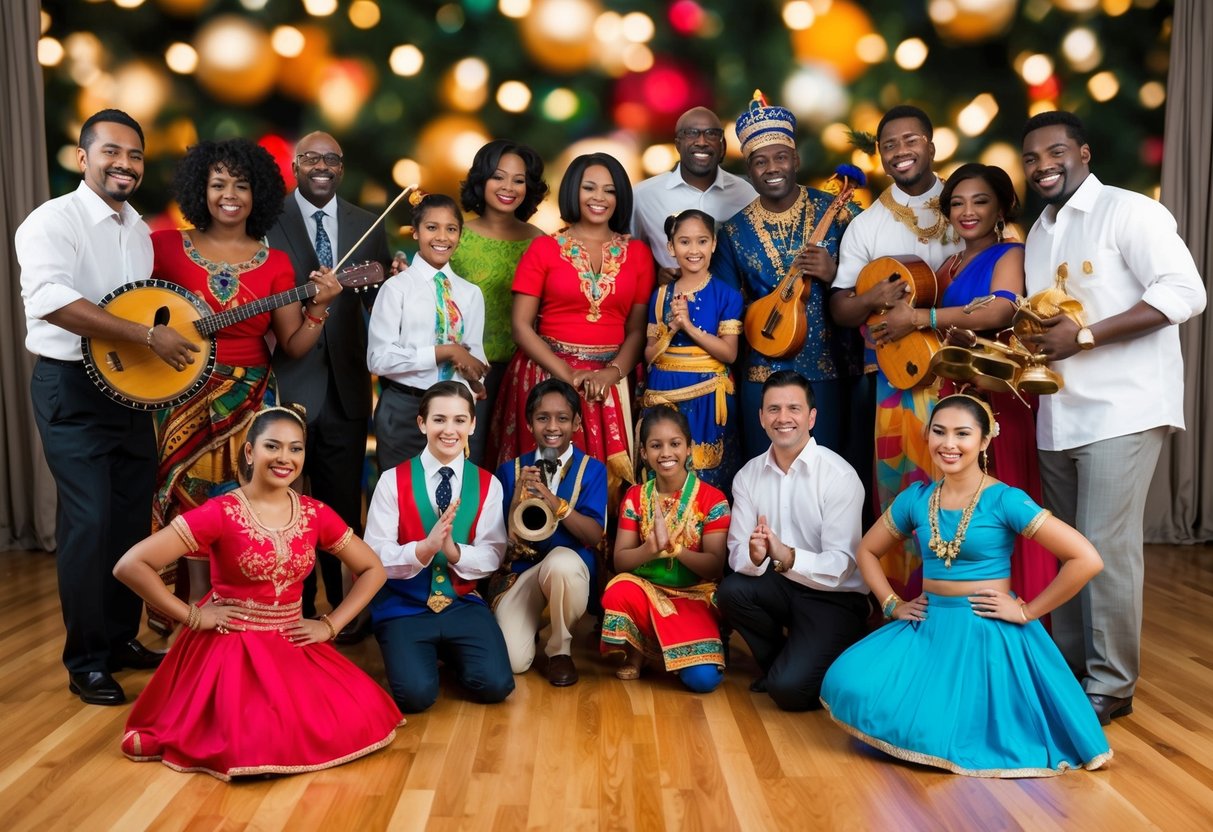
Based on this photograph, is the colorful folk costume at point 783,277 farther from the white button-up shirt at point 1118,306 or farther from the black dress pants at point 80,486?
the black dress pants at point 80,486

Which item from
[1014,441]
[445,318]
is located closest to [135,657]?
[445,318]

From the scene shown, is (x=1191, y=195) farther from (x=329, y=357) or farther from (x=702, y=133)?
(x=329, y=357)

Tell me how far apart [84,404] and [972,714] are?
2.40 m

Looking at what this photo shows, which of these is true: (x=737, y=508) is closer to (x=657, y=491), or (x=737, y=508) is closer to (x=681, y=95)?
(x=657, y=491)

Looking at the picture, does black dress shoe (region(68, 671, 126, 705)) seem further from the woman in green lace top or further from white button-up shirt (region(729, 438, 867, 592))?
white button-up shirt (region(729, 438, 867, 592))

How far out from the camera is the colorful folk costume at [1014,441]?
336cm

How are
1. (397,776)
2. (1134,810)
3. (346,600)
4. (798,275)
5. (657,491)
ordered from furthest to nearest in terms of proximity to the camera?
(798,275) < (657,491) < (346,600) < (397,776) < (1134,810)

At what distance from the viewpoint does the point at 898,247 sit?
3643 mm

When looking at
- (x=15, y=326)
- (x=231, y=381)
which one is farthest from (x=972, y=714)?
(x=15, y=326)

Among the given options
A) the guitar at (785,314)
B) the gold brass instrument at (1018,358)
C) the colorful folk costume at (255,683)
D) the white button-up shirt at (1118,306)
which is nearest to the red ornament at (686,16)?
the guitar at (785,314)

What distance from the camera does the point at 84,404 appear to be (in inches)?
127

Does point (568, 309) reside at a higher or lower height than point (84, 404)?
higher

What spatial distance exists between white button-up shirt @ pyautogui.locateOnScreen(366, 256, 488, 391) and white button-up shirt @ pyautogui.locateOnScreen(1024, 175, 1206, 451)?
70.5 inches

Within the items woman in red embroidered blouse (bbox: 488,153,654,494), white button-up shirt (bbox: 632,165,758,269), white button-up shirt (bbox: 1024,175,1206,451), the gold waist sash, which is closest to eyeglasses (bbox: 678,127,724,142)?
white button-up shirt (bbox: 632,165,758,269)
